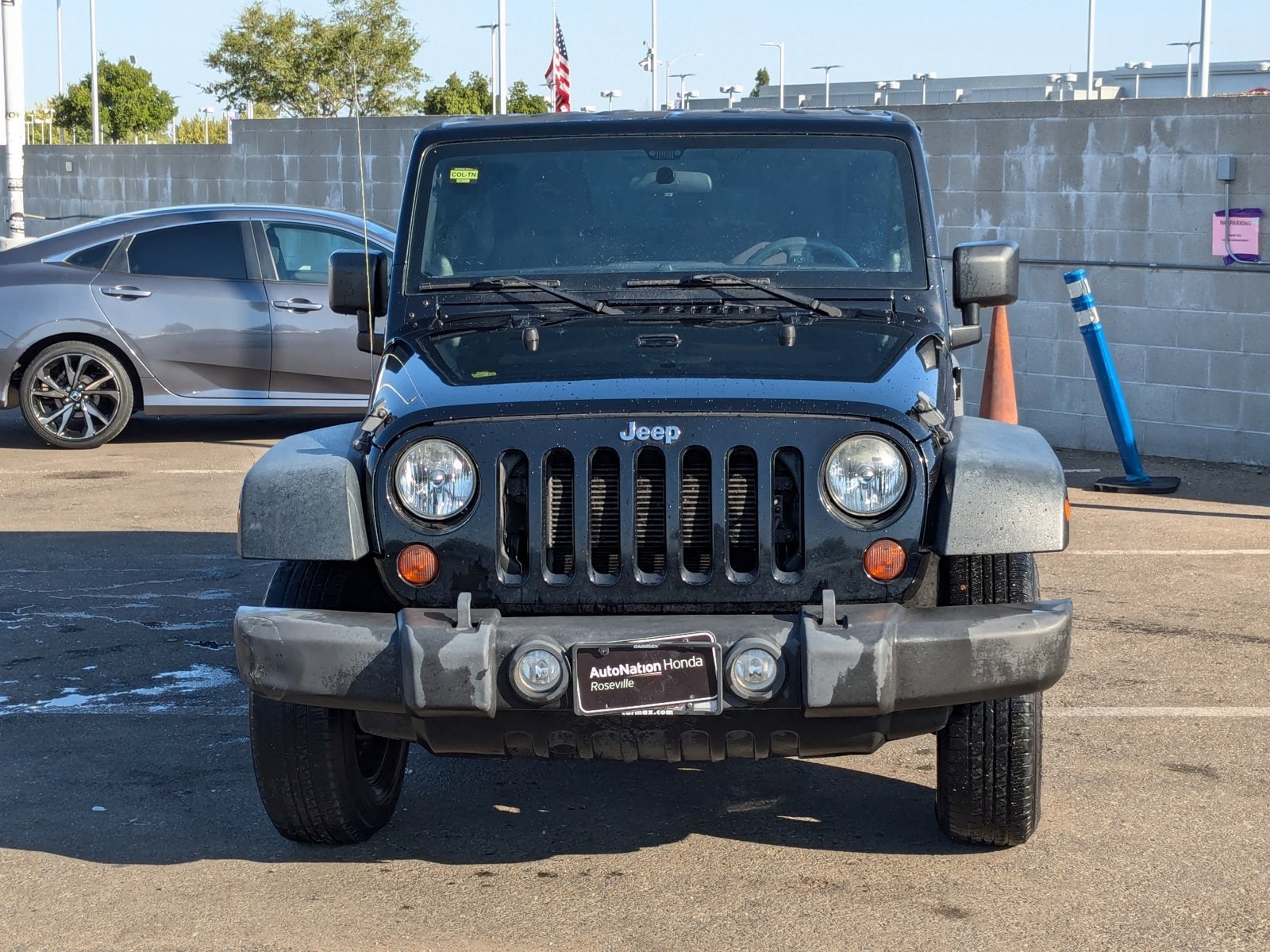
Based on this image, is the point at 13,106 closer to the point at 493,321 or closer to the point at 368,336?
the point at 368,336

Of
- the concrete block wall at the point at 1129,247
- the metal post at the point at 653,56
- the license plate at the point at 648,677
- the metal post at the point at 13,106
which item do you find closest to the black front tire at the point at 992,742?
the license plate at the point at 648,677

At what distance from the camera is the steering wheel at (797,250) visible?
5.22 metres

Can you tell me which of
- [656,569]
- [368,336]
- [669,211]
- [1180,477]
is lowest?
[1180,477]

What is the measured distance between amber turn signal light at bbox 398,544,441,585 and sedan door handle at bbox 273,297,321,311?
779 centimetres

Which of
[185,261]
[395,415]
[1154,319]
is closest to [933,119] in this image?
[1154,319]

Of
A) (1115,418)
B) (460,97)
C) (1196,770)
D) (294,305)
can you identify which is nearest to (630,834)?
(1196,770)

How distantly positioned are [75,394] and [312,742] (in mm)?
8021

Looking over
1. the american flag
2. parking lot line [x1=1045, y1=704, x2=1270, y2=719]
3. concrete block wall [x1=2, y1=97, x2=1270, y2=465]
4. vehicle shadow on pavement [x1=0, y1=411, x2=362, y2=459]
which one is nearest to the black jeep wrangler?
parking lot line [x1=1045, y1=704, x2=1270, y2=719]

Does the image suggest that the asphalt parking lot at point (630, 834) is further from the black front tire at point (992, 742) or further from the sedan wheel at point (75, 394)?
the sedan wheel at point (75, 394)

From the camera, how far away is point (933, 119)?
12828mm

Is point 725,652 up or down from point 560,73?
down

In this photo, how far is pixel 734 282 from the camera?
5047 millimetres

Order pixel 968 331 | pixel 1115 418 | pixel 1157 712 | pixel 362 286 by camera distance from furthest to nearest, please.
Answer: pixel 1115 418
pixel 1157 712
pixel 968 331
pixel 362 286

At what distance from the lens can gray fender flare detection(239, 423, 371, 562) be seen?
4074 millimetres
